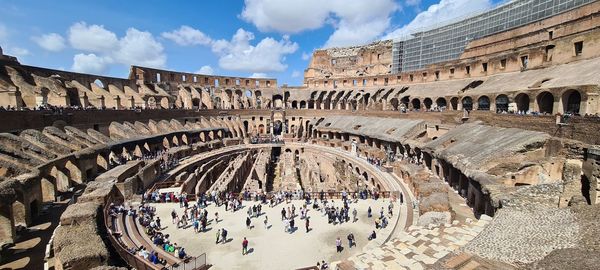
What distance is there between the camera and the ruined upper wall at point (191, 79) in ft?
126

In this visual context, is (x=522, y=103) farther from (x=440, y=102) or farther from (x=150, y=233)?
(x=150, y=233)

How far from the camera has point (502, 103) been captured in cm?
2336

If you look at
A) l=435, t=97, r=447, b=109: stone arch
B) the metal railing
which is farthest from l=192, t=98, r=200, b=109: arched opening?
the metal railing

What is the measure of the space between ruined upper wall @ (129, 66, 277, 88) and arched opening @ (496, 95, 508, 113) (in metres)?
34.7

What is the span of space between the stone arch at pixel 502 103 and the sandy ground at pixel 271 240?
1432cm

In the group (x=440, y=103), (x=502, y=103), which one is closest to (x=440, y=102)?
(x=440, y=103)

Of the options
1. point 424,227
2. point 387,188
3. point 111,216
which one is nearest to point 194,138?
point 111,216

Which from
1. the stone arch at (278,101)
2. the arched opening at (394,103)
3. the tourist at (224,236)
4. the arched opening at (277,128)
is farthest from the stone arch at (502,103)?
the stone arch at (278,101)

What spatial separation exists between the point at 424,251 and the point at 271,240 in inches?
239

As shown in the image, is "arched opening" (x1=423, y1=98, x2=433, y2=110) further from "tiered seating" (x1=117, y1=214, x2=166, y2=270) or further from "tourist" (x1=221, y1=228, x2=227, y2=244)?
"tiered seating" (x1=117, y1=214, x2=166, y2=270)

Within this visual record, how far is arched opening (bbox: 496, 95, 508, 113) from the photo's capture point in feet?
75.4

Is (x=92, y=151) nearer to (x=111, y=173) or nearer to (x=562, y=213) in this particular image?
(x=111, y=173)

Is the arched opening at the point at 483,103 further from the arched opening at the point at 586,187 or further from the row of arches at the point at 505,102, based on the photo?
the arched opening at the point at 586,187

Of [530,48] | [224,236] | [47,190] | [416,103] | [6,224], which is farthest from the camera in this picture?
[416,103]
